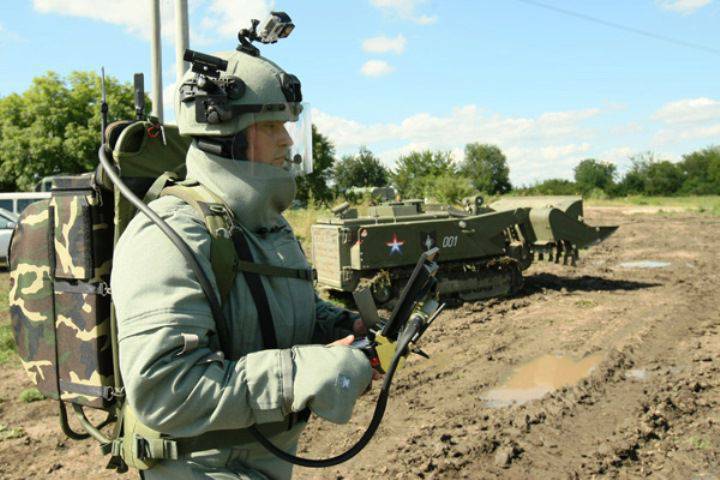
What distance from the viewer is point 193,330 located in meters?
1.70

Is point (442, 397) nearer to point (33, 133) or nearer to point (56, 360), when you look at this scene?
point (56, 360)

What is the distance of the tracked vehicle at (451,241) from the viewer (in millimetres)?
10383

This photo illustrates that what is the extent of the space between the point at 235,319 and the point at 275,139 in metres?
0.56

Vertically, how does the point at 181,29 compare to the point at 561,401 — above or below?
above

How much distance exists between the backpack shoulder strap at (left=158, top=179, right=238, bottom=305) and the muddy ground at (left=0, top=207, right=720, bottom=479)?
312 cm

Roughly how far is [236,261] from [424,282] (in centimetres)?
55

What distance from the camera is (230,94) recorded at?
1.99m

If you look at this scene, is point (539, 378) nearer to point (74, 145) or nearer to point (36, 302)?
point (36, 302)

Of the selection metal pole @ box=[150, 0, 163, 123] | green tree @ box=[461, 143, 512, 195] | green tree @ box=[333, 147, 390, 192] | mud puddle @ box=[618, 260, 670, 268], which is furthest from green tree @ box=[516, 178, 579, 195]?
metal pole @ box=[150, 0, 163, 123]

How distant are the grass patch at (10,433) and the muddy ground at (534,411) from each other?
0.04 metres

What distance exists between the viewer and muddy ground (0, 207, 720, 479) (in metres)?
4.73

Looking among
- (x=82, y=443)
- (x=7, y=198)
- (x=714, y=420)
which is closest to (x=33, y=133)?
(x=7, y=198)

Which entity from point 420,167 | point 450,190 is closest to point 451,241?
point 450,190

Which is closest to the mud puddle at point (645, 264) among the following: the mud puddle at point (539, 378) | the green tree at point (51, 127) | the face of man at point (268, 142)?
the mud puddle at point (539, 378)
